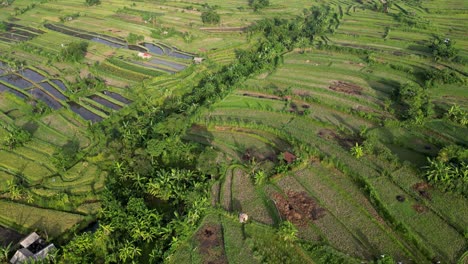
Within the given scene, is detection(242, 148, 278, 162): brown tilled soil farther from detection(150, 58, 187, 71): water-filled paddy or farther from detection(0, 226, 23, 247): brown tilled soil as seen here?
detection(150, 58, 187, 71): water-filled paddy

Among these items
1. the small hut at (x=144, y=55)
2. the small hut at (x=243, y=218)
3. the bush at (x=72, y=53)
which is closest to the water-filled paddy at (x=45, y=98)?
the bush at (x=72, y=53)

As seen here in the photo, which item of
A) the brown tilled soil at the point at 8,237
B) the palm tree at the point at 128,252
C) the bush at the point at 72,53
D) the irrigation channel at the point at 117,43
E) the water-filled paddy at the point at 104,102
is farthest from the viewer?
the irrigation channel at the point at 117,43

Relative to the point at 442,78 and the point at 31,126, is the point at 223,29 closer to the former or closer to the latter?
the point at 442,78

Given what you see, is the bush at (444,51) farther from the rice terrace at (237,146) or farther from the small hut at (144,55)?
the small hut at (144,55)

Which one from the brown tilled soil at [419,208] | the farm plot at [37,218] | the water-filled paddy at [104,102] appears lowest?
the farm plot at [37,218]

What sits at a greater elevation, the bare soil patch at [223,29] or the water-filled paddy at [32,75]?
the bare soil patch at [223,29]

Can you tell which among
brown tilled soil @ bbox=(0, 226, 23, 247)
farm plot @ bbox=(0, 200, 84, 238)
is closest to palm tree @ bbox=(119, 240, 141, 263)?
farm plot @ bbox=(0, 200, 84, 238)

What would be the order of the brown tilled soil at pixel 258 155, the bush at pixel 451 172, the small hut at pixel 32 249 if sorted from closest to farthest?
the small hut at pixel 32 249
the bush at pixel 451 172
the brown tilled soil at pixel 258 155
